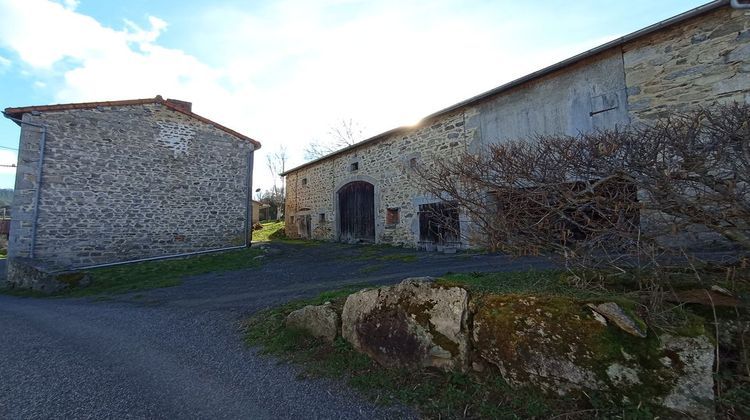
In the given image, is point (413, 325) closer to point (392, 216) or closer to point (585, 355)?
point (585, 355)

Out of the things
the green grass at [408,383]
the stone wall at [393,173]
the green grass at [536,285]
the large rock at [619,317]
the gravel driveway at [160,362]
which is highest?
the stone wall at [393,173]

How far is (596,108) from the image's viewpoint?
22.7 feet

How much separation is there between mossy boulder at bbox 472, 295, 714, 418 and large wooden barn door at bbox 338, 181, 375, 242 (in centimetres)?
989

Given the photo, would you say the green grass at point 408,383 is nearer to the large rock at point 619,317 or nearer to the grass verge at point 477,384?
the grass verge at point 477,384

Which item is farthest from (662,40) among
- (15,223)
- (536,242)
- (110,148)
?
(15,223)

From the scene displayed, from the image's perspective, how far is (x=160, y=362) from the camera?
131 inches

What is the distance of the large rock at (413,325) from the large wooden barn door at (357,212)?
909cm

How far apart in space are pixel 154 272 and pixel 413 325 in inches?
337

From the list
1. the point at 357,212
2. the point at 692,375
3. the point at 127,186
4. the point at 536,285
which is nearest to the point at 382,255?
the point at 357,212

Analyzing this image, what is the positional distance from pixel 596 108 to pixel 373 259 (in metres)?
5.85

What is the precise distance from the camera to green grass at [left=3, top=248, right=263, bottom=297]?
7.53m

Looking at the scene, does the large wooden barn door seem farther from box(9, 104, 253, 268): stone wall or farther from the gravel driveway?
the gravel driveway

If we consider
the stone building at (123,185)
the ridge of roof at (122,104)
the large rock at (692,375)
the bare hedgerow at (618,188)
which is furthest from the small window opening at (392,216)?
the large rock at (692,375)

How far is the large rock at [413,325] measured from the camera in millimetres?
2688
